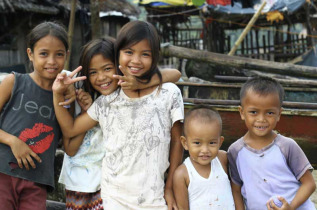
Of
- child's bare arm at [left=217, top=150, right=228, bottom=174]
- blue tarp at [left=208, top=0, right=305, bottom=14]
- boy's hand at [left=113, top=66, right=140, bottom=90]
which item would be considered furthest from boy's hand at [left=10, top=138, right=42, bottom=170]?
blue tarp at [left=208, top=0, right=305, bottom=14]

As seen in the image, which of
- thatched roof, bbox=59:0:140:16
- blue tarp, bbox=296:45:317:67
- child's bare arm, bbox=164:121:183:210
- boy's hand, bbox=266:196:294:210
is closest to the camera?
boy's hand, bbox=266:196:294:210

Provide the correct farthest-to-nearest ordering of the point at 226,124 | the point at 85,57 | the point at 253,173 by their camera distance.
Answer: the point at 226,124, the point at 85,57, the point at 253,173

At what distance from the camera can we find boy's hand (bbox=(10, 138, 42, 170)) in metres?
2.02

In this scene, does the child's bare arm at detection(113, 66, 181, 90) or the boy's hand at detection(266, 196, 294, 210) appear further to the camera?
the child's bare arm at detection(113, 66, 181, 90)

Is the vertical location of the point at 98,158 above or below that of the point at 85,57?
below

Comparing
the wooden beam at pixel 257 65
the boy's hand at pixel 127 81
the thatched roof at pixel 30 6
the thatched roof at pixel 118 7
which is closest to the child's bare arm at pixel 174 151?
the boy's hand at pixel 127 81

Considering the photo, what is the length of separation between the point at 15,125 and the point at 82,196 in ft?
1.90

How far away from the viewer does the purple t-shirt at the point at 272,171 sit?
6.19 feet

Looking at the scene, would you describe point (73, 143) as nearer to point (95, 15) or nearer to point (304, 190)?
point (304, 190)

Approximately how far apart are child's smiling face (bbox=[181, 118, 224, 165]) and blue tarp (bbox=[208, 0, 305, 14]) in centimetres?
921

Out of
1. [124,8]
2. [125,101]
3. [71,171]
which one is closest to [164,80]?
[125,101]

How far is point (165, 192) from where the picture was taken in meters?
1.99

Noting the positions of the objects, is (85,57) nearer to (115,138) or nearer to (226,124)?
(115,138)

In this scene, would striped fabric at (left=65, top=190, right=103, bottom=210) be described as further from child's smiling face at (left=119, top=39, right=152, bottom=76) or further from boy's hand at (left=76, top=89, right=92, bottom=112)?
child's smiling face at (left=119, top=39, right=152, bottom=76)
